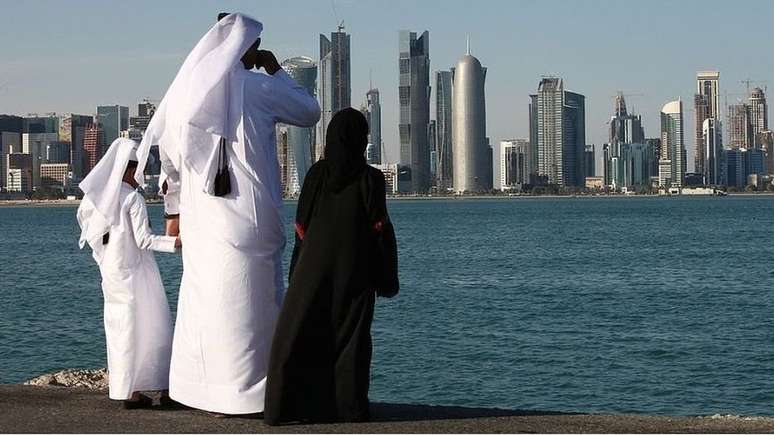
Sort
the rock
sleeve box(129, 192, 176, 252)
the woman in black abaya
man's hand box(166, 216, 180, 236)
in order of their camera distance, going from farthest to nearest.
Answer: the rock → sleeve box(129, 192, 176, 252) → man's hand box(166, 216, 180, 236) → the woman in black abaya

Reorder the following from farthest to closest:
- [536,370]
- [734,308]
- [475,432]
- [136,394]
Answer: [734,308]
[536,370]
[136,394]
[475,432]

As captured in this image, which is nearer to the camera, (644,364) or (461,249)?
(644,364)

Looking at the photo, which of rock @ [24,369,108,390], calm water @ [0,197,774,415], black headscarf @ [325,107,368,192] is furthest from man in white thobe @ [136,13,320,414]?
calm water @ [0,197,774,415]

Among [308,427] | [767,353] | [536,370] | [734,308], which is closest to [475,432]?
[308,427]

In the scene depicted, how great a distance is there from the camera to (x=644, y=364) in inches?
945

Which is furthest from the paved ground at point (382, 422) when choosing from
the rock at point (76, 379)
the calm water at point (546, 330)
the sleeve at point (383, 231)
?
the calm water at point (546, 330)

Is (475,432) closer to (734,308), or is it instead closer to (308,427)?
(308,427)

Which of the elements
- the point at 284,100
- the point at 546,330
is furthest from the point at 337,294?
the point at 546,330

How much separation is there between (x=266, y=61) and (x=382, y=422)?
6.67ft

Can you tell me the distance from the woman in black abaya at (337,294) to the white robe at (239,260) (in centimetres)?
18

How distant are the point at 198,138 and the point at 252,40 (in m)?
0.60

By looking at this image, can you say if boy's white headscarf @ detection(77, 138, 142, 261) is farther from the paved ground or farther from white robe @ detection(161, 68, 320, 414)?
the paved ground

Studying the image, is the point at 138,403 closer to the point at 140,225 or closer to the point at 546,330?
the point at 140,225

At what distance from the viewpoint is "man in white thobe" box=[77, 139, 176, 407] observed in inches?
318
